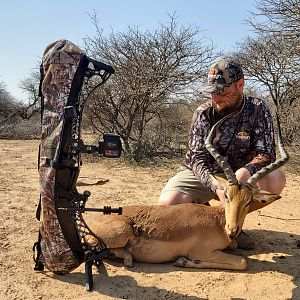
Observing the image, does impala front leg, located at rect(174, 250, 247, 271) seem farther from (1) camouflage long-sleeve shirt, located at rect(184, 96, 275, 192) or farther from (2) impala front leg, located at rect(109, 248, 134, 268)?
(1) camouflage long-sleeve shirt, located at rect(184, 96, 275, 192)

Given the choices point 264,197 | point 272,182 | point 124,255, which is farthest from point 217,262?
point 272,182

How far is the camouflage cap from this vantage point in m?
4.83

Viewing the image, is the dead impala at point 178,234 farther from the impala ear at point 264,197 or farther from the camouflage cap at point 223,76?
the camouflage cap at point 223,76

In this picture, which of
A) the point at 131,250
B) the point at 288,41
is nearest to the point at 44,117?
the point at 131,250

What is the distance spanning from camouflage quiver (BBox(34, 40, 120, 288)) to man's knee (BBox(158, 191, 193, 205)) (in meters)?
1.48

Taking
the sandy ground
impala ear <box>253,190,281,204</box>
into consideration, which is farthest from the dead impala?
the sandy ground

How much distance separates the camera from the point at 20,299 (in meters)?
3.72

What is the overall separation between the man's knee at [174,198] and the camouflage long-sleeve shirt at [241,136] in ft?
1.24

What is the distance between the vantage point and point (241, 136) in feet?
16.6

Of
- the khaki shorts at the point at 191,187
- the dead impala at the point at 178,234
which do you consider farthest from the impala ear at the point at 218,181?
the khaki shorts at the point at 191,187

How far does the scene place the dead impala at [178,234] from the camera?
14.7 feet

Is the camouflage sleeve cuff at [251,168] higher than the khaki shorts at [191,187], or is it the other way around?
the camouflage sleeve cuff at [251,168]

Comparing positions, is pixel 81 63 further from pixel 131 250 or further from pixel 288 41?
pixel 288 41

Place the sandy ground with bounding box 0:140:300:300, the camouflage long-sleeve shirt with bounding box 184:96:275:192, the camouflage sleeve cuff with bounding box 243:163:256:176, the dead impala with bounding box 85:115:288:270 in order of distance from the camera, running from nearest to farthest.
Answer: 1. the sandy ground with bounding box 0:140:300:300
2. the dead impala with bounding box 85:115:288:270
3. the camouflage sleeve cuff with bounding box 243:163:256:176
4. the camouflage long-sleeve shirt with bounding box 184:96:275:192
